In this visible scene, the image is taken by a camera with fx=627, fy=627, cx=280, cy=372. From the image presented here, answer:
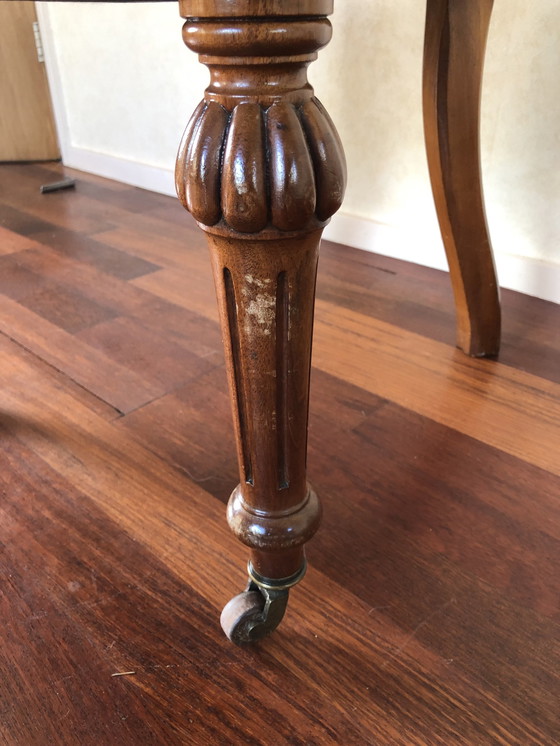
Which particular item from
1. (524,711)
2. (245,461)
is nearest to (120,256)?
(245,461)

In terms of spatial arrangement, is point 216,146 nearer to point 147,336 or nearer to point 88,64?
point 147,336

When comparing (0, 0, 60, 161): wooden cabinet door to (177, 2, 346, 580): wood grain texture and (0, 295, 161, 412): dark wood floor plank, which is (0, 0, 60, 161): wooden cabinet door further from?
(177, 2, 346, 580): wood grain texture

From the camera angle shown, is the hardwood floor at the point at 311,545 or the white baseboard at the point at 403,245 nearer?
the hardwood floor at the point at 311,545

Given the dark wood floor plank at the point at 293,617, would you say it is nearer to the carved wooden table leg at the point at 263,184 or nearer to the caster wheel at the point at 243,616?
the caster wheel at the point at 243,616

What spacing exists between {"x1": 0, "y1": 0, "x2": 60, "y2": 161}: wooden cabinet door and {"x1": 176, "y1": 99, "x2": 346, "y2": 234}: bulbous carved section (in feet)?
6.36

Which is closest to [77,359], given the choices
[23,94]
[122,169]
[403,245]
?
[403,245]

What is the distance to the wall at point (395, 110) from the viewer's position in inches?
38.0

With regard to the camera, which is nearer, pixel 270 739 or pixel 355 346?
pixel 270 739

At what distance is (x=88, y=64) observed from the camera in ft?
5.86

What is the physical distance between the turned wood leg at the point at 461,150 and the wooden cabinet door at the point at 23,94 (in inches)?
64.7

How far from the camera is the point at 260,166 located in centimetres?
29

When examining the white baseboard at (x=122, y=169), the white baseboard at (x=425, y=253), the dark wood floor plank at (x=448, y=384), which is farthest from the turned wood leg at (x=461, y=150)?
the white baseboard at (x=122, y=169)

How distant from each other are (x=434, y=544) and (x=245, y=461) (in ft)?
0.85

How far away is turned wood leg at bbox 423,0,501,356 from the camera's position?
0.67 m
